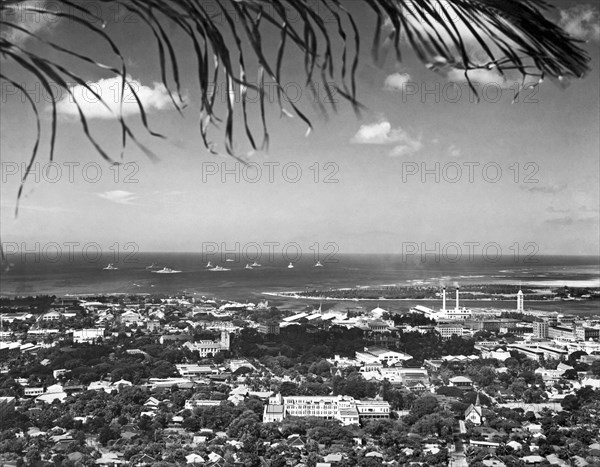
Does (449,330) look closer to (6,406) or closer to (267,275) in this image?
(267,275)

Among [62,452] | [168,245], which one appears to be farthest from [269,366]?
[62,452]

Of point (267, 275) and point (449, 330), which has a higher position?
point (267, 275)

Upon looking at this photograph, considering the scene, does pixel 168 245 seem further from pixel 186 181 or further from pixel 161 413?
pixel 161 413

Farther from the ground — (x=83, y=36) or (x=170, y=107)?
(x=83, y=36)

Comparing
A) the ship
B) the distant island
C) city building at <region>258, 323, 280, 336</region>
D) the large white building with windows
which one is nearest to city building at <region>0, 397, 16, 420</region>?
the large white building with windows

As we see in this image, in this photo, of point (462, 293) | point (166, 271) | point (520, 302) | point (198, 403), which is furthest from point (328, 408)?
point (166, 271)

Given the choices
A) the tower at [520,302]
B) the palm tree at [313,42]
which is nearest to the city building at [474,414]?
the tower at [520,302]

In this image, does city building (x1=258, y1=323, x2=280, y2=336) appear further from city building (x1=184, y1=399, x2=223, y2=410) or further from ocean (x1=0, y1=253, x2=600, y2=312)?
city building (x1=184, y1=399, x2=223, y2=410)

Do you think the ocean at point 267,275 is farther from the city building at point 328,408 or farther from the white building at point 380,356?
the city building at point 328,408
